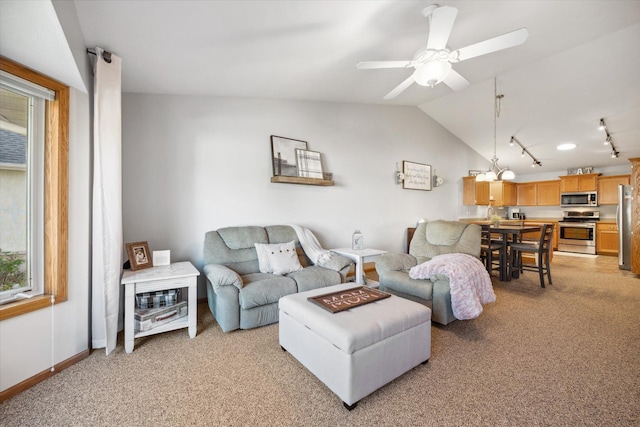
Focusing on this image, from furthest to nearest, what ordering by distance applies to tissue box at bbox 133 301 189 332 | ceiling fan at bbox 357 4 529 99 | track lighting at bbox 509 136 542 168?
1. track lighting at bbox 509 136 542 168
2. tissue box at bbox 133 301 189 332
3. ceiling fan at bbox 357 4 529 99

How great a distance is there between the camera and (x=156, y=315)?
232 cm

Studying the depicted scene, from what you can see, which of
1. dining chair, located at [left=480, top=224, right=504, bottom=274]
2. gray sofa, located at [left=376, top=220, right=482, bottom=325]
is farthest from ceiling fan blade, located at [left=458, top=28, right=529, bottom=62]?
dining chair, located at [left=480, top=224, right=504, bottom=274]

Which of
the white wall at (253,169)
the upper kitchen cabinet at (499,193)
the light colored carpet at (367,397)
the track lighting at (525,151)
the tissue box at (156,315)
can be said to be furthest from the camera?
the upper kitchen cabinet at (499,193)

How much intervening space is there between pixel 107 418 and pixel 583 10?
4.82 meters

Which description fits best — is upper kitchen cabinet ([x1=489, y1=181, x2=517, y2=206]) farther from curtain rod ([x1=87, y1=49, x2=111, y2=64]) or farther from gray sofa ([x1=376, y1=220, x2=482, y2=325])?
curtain rod ([x1=87, y1=49, x2=111, y2=64])

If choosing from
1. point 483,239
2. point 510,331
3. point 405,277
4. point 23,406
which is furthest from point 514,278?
point 23,406

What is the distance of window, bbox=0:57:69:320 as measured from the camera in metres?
1.89

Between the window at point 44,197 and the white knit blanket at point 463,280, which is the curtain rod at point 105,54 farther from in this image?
the white knit blanket at point 463,280

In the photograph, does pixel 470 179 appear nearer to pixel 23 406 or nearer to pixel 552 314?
pixel 552 314

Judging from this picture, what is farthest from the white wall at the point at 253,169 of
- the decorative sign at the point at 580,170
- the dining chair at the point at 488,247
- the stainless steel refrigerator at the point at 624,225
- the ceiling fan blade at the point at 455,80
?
the decorative sign at the point at 580,170

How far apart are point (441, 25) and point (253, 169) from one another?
254cm

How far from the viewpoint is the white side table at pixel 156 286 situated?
2.14 metres

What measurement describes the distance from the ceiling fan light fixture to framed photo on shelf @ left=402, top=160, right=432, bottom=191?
9.94 ft

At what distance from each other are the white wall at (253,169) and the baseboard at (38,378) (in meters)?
1.21
